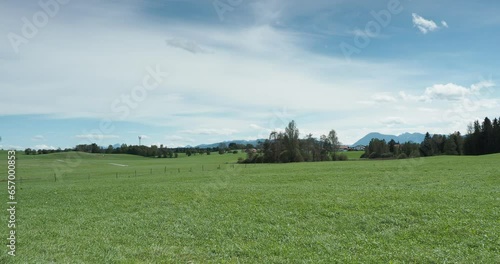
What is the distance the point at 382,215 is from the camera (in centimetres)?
1772

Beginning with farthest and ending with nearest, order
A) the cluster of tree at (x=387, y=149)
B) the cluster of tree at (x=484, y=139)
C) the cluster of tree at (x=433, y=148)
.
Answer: the cluster of tree at (x=387, y=149), the cluster of tree at (x=433, y=148), the cluster of tree at (x=484, y=139)

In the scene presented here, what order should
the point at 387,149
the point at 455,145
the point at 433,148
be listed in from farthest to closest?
the point at 387,149 → the point at 433,148 → the point at 455,145

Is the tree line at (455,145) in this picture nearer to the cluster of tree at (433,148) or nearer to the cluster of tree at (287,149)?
the cluster of tree at (433,148)

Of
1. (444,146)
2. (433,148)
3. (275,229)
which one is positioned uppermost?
(444,146)

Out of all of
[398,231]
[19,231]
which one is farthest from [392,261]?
[19,231]

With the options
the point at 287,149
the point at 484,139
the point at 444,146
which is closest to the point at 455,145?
the point at 444,146

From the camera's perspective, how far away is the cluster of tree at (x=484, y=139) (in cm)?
11088

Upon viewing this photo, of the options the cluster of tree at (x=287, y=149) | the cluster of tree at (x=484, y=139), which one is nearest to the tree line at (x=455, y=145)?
the cluster of tree at (x=484, y=139)

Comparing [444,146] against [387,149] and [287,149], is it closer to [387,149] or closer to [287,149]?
[387,149]

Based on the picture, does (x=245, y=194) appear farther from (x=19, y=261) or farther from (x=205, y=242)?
(x=19, y=261)

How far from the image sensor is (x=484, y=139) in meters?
114

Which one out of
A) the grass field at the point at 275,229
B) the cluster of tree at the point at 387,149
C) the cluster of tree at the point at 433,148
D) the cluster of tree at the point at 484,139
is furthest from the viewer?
the cluster of tree at the point at 387,149

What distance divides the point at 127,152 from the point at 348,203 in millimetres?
186361

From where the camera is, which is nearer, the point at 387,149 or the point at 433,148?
the point at 433,148
